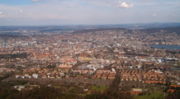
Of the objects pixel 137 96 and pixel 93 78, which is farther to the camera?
pixel 93 78

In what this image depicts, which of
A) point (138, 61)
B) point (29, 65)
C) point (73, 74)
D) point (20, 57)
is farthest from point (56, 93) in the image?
point (20, 57)

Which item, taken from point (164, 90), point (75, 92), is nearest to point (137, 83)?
point (164, 90)

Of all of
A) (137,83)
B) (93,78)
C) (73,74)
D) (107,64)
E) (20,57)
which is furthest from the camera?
(20,57)

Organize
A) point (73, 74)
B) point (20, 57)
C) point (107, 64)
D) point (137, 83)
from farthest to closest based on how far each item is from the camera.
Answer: point (20, 57), point (107, 64), point (73, 74), point (137, 83)

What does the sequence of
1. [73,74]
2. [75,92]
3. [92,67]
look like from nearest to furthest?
[75,92] → [73,74] → [92,67]

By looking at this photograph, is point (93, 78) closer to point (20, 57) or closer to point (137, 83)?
point (137, 83)

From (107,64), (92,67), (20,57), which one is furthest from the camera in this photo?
(20,57)

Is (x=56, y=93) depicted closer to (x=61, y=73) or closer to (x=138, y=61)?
(x=61, y=73)

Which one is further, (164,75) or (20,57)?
(20,57)
